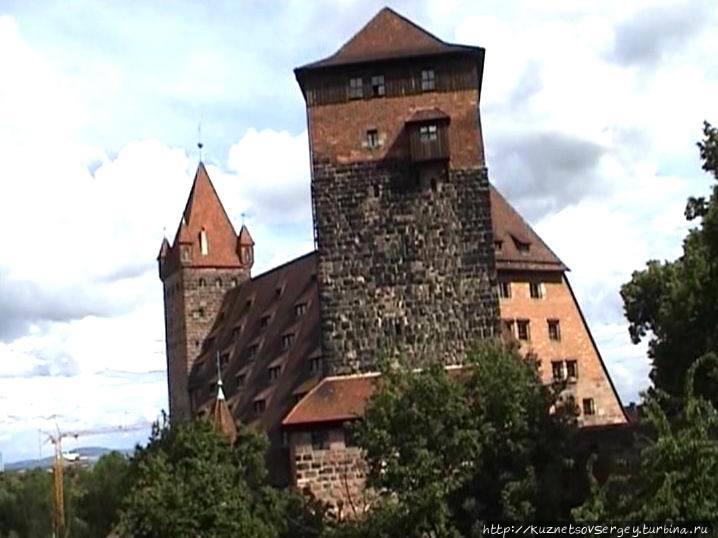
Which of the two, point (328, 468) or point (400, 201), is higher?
point (400, 201)

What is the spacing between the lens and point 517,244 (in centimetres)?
5875

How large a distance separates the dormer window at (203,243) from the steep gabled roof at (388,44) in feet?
104

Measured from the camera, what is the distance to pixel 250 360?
65375 mm

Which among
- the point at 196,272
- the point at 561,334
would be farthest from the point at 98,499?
the point at 561,334

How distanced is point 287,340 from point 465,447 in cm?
2799

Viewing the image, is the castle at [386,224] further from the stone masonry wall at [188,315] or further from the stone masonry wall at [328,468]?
the stone masonry wall at [188,315]

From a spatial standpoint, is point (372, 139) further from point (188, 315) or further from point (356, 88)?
point (188, 315)

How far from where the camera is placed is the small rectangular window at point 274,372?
5949 cm

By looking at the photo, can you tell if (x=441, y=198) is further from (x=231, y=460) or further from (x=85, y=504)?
(x=85, y=504)

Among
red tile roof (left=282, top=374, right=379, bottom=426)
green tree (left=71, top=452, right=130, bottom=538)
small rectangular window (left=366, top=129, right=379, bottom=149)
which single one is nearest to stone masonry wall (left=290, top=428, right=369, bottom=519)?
red tile roof (left=282, top=374, right=379, bottom=426)

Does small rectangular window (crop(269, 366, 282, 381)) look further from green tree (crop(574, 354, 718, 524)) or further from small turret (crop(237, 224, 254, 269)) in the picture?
green tree (crop(574, 354, 718, 524))

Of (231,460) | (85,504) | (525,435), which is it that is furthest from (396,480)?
(85,504)

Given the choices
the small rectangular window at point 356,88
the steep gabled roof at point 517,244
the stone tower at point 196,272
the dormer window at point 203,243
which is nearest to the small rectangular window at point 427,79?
the small rectangular window at point 356,88

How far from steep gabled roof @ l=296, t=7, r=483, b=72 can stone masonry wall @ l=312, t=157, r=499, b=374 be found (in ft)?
12.7
